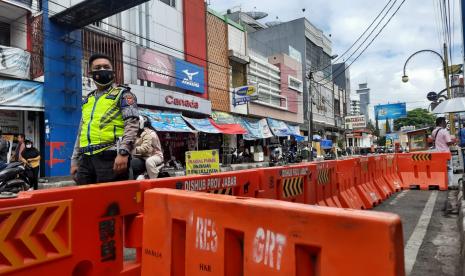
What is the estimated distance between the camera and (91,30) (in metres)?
17.0

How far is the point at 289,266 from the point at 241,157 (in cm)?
2373

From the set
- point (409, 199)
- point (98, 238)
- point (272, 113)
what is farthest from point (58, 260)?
point (272, 113)

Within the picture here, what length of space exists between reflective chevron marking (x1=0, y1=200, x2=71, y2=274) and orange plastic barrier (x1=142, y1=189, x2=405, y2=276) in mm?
545

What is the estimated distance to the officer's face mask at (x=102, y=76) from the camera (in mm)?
3779

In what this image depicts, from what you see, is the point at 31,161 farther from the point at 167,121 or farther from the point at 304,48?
the point at 304,48

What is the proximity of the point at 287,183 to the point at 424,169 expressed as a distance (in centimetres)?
690

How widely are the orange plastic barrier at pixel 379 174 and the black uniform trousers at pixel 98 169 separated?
6590 millimetres

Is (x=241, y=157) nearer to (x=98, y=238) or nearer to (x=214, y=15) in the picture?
(x=214, y=15)

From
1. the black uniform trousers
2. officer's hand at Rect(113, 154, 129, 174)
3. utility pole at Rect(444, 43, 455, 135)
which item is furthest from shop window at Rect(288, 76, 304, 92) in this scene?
officer's hand at Rect(113, 154, 129, 174)

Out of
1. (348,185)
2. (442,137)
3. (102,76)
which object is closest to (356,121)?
(442,137)

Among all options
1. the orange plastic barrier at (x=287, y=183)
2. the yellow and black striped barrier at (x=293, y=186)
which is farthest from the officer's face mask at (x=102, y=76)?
the yellow and black striped barrier at (x=293, y=186)

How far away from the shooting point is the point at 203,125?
22.2 m

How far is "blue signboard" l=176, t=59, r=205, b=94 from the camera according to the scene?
2155 centimetres

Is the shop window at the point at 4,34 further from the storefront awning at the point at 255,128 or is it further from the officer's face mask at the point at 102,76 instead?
the storefront awning at the point at 255,128
